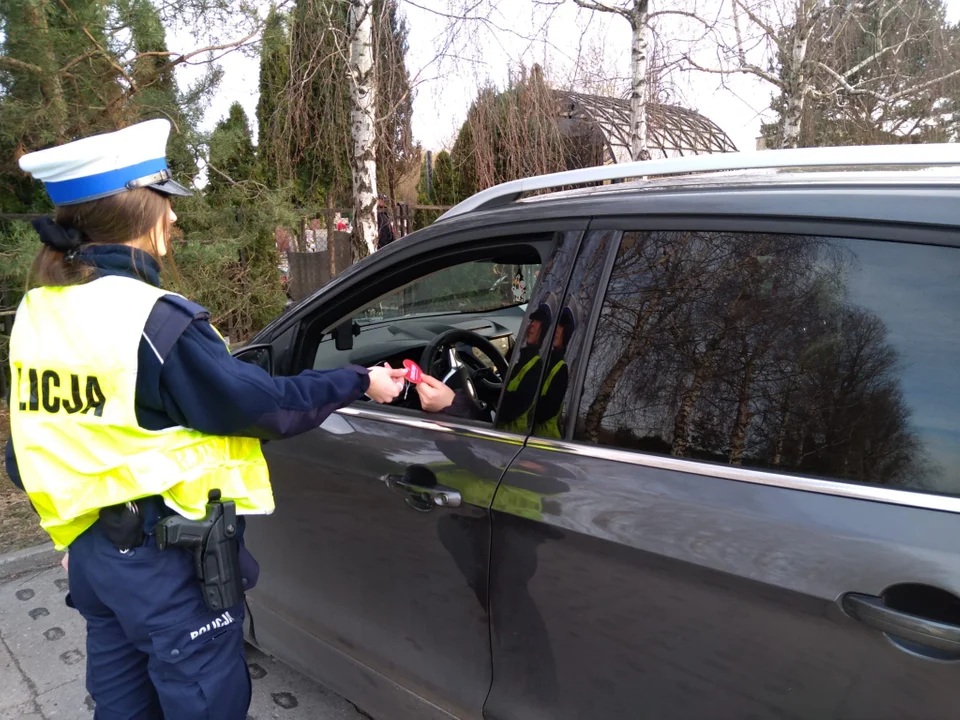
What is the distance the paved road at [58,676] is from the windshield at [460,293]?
1.43 m

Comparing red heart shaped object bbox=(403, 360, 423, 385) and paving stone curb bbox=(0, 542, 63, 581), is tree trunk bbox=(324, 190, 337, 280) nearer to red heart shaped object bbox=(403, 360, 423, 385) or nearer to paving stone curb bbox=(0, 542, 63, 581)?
paving stone curb bbox=(0, 542, 63, 581)

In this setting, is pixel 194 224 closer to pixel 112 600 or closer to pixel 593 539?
pixel 112 600

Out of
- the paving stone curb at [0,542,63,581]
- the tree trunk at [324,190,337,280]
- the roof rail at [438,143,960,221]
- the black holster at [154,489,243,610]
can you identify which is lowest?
the paving stone curb at [0,542,63,581]

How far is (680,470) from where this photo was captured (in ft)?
4.61

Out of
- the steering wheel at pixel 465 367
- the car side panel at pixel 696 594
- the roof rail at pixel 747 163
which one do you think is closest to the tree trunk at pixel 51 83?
the steering wheel at pixel 465 367

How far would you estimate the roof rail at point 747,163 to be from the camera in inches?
58.7

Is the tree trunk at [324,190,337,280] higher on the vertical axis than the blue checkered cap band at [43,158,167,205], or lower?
higher

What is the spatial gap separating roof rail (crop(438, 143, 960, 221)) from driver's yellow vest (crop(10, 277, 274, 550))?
96 centimetres

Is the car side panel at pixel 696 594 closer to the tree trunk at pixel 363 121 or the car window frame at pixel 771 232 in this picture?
the car window frame at pixel 771 232

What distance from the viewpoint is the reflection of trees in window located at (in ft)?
4.06

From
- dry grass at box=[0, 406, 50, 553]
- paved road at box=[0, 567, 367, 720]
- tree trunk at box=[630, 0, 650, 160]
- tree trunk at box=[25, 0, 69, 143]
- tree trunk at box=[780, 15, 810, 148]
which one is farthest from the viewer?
tree trunk at box=[780, 15, 810, 148]

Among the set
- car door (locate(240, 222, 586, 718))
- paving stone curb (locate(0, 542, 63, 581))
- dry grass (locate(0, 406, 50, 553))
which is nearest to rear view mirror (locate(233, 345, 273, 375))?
car door (locate(240, 222, 586, 718))

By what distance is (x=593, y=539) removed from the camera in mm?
1444

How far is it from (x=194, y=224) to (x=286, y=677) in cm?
480
